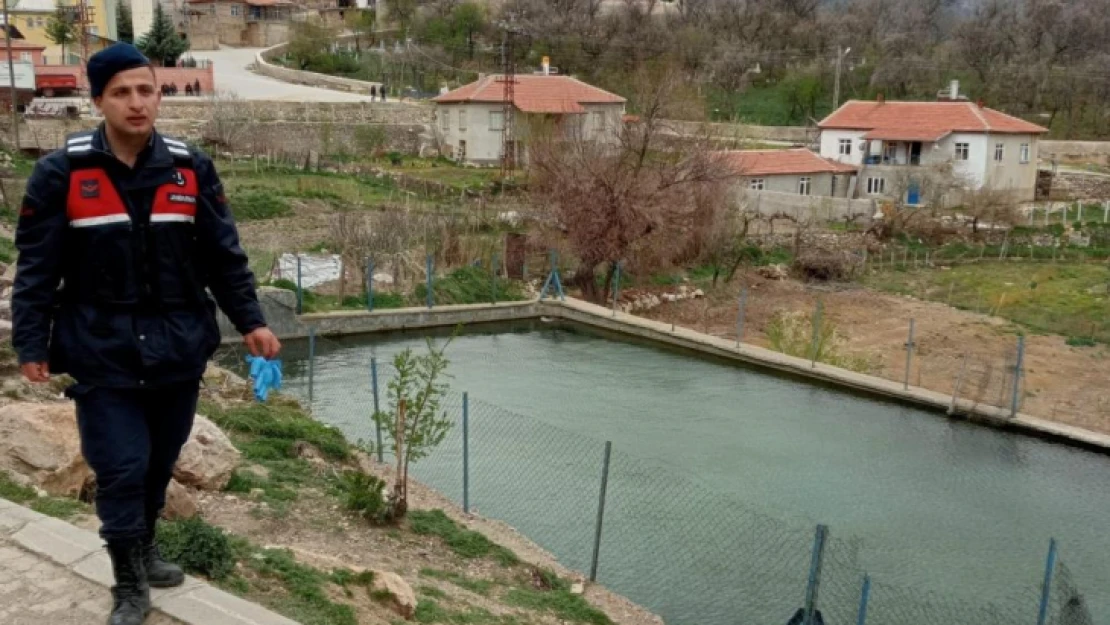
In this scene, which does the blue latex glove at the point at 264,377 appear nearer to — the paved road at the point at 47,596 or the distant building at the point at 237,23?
the paved road at the point at 47,596

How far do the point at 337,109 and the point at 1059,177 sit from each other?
2524 cm

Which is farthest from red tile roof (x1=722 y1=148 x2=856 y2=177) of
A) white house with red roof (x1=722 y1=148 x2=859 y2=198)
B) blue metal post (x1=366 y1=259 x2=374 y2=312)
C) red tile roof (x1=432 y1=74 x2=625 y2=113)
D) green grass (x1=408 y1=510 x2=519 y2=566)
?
green grass (x1=408 y1=510 x2=519 y2=566)

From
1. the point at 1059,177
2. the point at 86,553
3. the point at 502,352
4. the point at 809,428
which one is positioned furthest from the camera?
the point at 1059,177

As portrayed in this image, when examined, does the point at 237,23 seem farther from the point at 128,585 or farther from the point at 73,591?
the point at 128,585

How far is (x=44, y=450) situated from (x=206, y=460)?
1.01 meters

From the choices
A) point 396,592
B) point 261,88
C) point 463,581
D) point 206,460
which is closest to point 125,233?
point 396,592

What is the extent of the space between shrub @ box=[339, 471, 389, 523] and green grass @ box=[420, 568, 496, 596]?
726 mm

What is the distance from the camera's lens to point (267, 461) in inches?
321

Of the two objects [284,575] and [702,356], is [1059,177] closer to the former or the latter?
[702,356]

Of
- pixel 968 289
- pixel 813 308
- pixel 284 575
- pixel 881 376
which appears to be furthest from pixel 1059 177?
pixel 284 575

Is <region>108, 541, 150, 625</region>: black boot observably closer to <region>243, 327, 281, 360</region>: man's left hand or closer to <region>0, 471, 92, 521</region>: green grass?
<region>243, 327, 281, 360</region>: man's left hand

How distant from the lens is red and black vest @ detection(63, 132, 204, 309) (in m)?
3.33

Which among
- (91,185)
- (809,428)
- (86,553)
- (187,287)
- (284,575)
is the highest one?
(91,185)

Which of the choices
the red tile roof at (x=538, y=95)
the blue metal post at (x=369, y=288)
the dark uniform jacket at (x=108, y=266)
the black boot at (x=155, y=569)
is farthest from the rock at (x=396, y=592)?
the red tile roof at (x=538, y=95)
